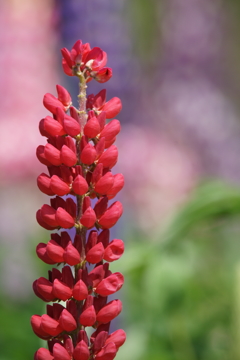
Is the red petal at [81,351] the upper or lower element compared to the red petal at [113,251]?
lower

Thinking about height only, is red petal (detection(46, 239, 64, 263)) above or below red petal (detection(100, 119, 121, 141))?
below

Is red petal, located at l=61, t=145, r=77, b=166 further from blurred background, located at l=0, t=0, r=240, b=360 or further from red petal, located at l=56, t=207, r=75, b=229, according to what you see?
blurred background, located at l=0, t=0, r=240, b=360

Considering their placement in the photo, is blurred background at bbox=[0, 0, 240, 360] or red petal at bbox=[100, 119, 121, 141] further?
blurred background at bbox=[0, 0, 240, 360]

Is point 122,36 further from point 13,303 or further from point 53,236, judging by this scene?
point 53,236

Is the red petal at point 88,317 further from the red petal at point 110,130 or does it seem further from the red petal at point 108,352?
the red petal at point 110,130

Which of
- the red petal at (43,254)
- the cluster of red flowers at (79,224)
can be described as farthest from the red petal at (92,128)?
the red petal at (43,254)

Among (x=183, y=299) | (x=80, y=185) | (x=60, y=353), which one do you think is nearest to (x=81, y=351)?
(x=60, y=353)

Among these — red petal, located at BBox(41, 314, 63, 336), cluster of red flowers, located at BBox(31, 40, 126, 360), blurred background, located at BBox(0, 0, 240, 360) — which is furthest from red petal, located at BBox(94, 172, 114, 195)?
blurred background, located at BBox(0, 0, 240, 360)

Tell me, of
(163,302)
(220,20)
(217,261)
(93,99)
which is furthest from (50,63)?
(93,99)
